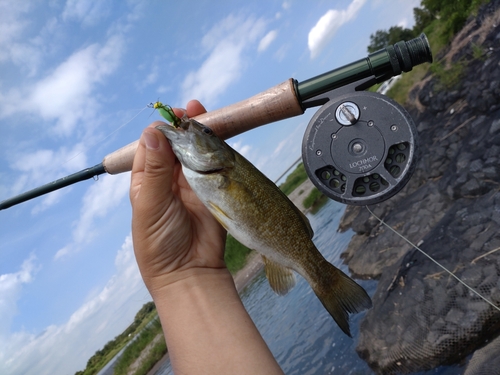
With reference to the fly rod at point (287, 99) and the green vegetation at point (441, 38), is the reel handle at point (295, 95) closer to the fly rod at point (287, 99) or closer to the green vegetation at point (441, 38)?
the fly rod at point (287, 99)

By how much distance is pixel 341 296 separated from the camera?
3.16 meters

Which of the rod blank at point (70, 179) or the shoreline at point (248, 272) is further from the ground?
the rod blank at point (70, 179)

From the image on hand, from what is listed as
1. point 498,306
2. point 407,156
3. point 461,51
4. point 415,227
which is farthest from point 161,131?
point 461,51

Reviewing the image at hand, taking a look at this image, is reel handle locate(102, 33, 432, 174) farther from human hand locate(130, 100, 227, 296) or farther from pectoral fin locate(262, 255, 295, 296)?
pectoral fin locate(262, 255, 295, 296)

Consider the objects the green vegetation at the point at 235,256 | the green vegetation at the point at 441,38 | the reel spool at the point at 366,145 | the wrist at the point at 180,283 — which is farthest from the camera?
the green vegetation at the point at 235,256

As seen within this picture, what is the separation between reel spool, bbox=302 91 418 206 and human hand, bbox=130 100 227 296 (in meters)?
1.19

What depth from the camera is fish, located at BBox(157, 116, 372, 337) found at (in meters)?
3.07

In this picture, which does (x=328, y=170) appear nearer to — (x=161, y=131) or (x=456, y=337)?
(x=161, y=131)

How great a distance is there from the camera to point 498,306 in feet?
20.5

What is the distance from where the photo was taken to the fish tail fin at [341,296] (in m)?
3.07

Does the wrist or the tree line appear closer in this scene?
the wrist

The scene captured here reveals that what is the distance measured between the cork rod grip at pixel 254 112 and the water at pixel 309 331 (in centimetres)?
565

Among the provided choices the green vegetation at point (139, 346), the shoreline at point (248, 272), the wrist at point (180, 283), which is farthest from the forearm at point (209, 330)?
the shoreline at point (248, 272)

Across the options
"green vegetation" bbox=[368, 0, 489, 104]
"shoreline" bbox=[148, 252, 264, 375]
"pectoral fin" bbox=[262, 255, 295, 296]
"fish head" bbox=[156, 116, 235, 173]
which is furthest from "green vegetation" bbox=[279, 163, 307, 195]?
"fish head" bbox=[156, 116, 235, 173]
